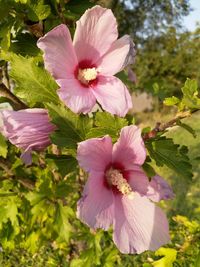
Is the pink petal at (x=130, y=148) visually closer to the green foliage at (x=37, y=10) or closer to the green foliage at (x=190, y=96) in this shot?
the green foliage at (x=190, y=96)

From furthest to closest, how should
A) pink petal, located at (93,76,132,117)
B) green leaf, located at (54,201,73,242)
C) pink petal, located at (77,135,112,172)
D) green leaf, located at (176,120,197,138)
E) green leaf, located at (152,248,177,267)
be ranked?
green leaf, located at (54,201,73,242) < green leaf, located at (152,248,177,267) < green leaf, located at (176,120,197,138) < pink petal, located at (93,76,132,117) < pink petal, located at (77,135,112,172)

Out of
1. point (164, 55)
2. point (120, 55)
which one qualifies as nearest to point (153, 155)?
point (120, 55)

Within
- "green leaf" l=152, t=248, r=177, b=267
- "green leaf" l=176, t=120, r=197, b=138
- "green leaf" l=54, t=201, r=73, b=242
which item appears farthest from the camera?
"green leaf" l=54, t=201, r=73, b=242

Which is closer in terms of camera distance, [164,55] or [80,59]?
[80,59]

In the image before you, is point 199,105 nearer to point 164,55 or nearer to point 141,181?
point 141,181

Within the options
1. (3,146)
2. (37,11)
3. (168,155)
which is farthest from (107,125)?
(3,146)

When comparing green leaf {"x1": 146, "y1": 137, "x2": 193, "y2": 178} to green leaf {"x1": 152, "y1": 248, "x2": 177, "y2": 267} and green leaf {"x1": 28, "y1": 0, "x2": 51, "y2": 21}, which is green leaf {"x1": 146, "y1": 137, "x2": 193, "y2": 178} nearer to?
green leaf {"x1": 28, "y1": 0, "x2": 51, "y2": 21}

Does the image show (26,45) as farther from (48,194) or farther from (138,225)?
(48,194)

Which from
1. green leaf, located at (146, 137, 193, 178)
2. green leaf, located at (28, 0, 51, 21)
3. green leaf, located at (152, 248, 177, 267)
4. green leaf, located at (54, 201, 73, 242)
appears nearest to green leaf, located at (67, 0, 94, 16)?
green leaf, located at (28, 0, 51, 21)
